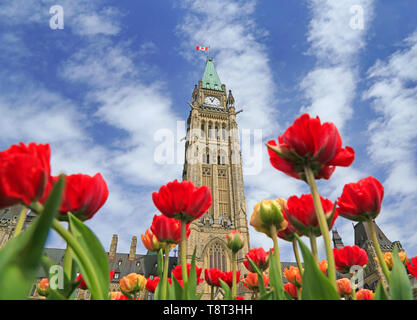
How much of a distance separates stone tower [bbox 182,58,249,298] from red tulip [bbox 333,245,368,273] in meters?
23.6

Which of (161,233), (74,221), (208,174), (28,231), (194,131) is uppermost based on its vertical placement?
(194,131)

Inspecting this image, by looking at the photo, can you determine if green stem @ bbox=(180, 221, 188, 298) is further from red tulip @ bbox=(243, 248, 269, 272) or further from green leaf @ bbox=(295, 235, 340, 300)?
red tulip @ bbox=(243, 248, 269, 272)

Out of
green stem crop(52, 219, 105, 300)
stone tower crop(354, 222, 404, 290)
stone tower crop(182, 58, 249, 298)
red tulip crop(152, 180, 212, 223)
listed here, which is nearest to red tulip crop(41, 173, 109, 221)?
green stem crop(52, 219, 105, 300)

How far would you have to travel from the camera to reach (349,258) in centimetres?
180

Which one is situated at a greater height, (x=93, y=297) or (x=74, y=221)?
(x=74, y=221)

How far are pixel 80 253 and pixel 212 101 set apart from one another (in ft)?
147

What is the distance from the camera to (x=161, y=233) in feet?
5.42

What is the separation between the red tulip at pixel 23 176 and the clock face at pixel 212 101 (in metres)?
43.2

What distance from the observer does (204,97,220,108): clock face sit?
1713 inches

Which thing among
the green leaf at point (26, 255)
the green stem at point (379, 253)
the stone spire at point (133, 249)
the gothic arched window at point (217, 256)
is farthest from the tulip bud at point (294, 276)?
the stone spire at point (133, 249)
